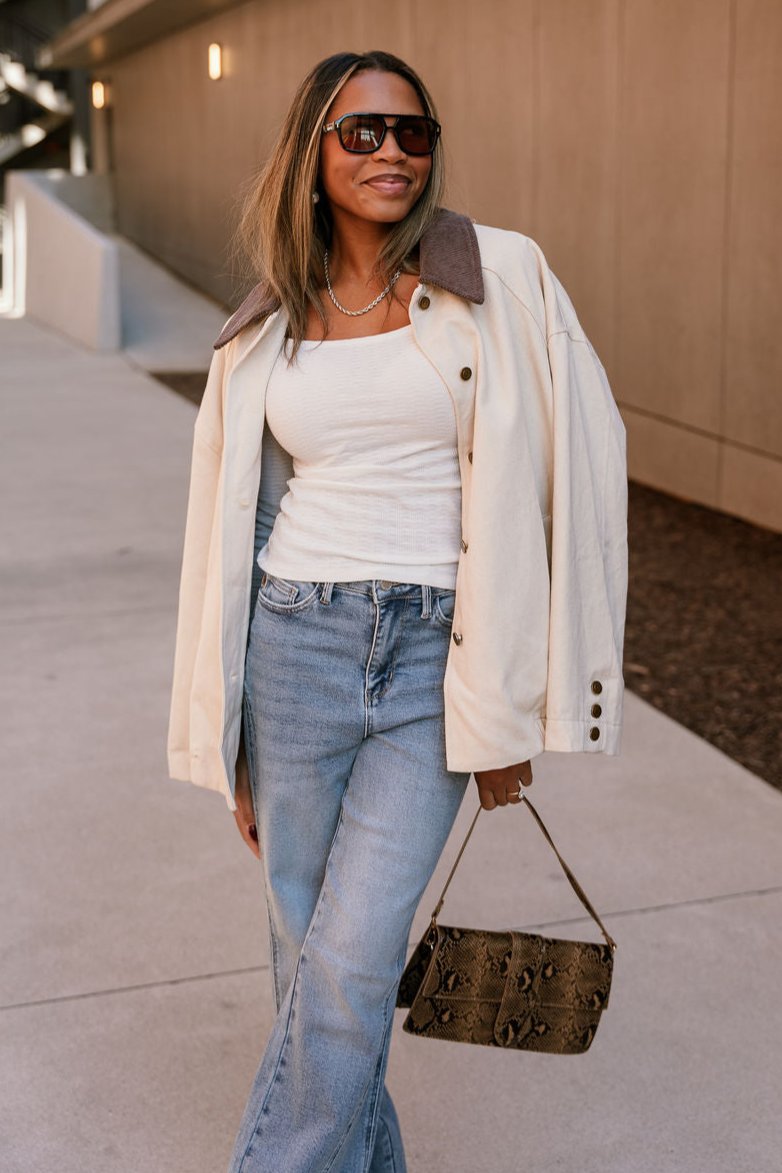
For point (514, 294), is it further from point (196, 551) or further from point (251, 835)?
point (251, 835)

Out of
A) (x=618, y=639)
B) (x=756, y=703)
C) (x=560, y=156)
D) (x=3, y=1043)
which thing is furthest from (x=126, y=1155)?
(x=560, y=156)

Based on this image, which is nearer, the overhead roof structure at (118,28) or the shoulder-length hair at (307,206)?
the shoulder-length hair at (307,206)

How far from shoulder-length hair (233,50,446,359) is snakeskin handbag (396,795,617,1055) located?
1.02 metres

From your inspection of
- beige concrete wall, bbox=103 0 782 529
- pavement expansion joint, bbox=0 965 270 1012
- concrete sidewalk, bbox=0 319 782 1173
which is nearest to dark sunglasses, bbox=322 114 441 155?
concrete sidewalk, bbox=0 319 782 1173

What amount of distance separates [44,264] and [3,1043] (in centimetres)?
1775

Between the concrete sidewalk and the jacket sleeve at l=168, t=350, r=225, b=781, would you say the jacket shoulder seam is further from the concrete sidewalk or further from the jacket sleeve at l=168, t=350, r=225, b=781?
→ the concrete sidewalk

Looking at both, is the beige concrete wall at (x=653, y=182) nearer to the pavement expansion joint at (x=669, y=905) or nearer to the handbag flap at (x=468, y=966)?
the pavement expansion joint at (x=669, y=905)

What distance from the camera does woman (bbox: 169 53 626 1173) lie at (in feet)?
7.52

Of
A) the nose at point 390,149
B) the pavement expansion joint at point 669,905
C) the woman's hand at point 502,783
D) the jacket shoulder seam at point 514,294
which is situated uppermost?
the nose at point 390,149

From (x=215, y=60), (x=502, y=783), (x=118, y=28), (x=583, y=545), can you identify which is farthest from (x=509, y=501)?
(x=118, y=28)

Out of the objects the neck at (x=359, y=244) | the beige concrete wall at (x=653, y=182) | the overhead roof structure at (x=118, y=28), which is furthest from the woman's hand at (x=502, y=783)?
the overhead roof structure at (x=118, y=28)

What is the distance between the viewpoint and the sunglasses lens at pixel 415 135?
2395mm

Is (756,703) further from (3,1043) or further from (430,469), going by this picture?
(430,469)

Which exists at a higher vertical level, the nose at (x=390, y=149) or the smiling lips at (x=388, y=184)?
the nose at (x=390, y=149)
